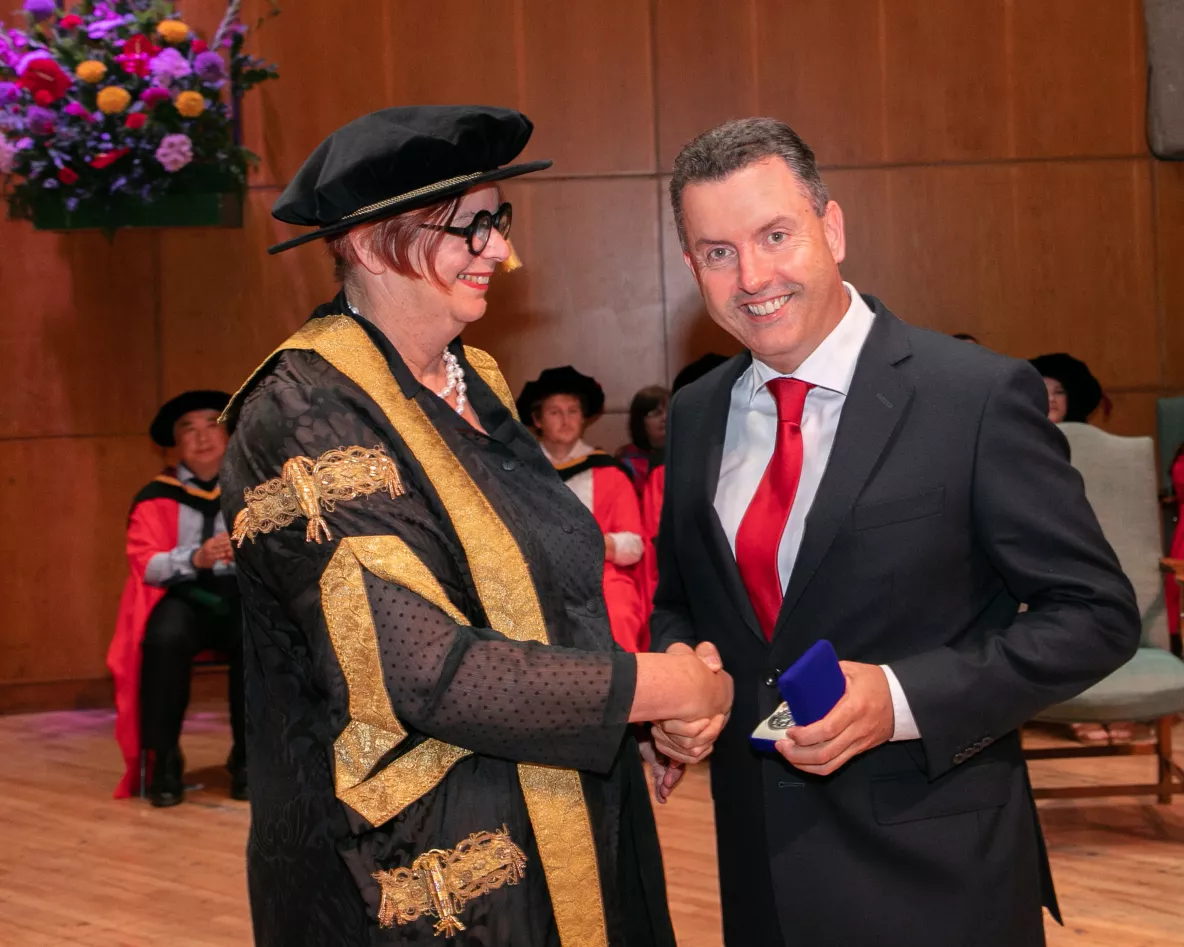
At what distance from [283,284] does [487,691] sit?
5499mm

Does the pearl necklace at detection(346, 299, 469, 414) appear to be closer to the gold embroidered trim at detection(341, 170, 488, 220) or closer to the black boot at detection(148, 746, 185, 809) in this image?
the gold embroidered trim at detection(341, 170, 488, 220)

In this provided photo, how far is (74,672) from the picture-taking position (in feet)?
22.0

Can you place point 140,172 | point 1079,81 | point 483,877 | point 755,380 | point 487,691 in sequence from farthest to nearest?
point 1079,81 < point 140,172 < point 755,380 < point 483,877 < point 487,691

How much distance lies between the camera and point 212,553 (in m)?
5.19

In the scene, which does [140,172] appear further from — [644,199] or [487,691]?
[487,691]

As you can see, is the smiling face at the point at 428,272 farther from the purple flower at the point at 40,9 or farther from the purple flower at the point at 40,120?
the purple flower at the point at 40,9

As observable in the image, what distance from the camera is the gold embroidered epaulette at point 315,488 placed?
1538 millimetres

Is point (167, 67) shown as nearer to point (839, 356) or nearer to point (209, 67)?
point (209, 67)

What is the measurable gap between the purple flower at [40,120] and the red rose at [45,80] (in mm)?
39

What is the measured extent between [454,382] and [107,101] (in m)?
4.24

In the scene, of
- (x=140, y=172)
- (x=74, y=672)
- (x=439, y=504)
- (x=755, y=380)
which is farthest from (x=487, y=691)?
(x=74, y=672)

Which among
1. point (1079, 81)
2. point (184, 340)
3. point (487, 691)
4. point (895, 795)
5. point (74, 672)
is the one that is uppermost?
point (1079, 81)

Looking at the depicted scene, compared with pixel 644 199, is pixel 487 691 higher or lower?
lower

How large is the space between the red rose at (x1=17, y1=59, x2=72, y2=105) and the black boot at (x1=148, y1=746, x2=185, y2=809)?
9.12 ft
